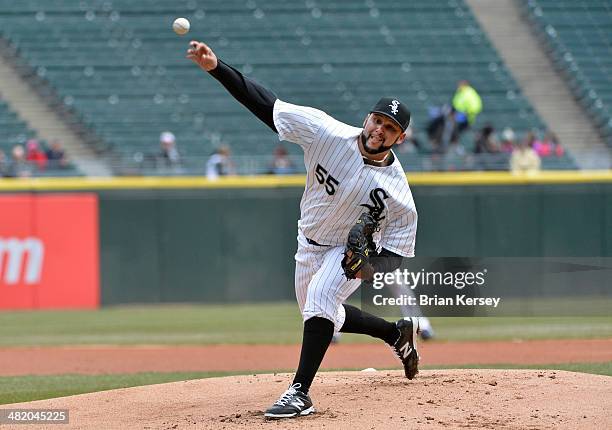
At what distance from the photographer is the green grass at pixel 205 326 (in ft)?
37.0

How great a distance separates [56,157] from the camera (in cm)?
1594

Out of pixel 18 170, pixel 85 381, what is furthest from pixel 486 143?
pixel 85 381

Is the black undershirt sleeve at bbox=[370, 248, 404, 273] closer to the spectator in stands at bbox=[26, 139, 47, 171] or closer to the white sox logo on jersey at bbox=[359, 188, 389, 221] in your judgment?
the white sox logo on jersey at bbox=[359, 188, 389, 221]

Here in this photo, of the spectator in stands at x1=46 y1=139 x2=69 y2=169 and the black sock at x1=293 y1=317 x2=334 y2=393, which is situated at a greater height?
the spectator in stands at x1=46 y1=139 x2=69 y2=169

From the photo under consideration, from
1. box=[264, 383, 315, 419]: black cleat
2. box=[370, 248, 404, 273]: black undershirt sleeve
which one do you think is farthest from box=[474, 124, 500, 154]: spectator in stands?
box=[264, 383, 315, 419]: black cleat

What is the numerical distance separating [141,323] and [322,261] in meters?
7.48

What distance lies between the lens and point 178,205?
14695 mm

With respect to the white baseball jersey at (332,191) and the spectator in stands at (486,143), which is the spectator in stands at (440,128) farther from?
the white baseball jersey at (332,191)

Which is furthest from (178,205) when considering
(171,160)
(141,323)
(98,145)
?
(98,145)

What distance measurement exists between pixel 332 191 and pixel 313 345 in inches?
31.4

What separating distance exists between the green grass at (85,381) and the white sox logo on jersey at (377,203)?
2547 mm

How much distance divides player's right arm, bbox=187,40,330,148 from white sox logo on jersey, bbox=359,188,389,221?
1.40ft

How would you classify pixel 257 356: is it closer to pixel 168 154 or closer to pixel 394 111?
pixel 394 111

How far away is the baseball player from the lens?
5445mm
